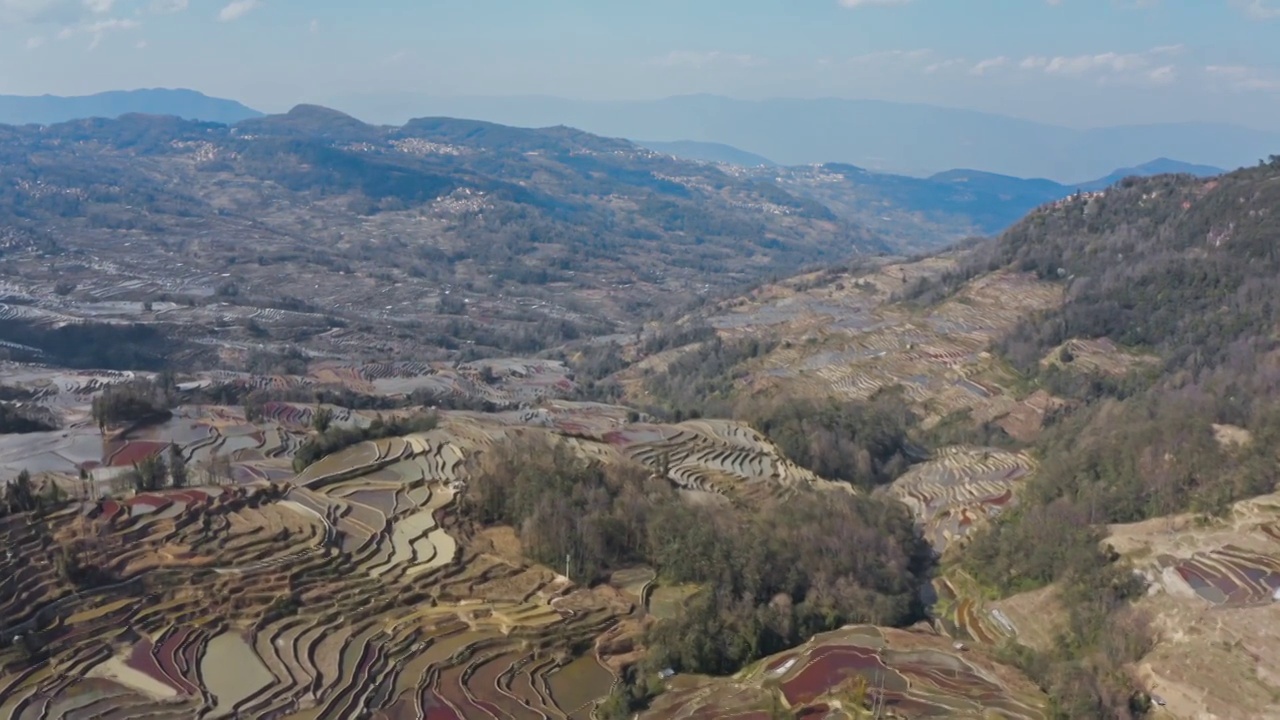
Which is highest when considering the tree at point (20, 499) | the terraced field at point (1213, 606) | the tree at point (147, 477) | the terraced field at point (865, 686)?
the tree at point (20, 499)

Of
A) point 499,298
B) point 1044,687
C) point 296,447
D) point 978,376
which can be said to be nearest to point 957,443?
point 978,376

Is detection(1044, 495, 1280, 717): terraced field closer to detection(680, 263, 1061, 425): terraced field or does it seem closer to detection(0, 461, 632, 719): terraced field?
detection(0, 461, 632, 719): terraced field

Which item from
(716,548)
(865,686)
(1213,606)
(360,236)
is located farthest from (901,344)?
(360,236)

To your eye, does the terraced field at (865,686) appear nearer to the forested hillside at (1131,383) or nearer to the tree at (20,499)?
the forested hillside at (1131,383)

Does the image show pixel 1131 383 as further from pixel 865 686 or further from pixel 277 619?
pixel 277 619

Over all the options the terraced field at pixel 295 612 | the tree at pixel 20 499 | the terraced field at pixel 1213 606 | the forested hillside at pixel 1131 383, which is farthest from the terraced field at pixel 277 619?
the terraced field at pixel 1213 606
